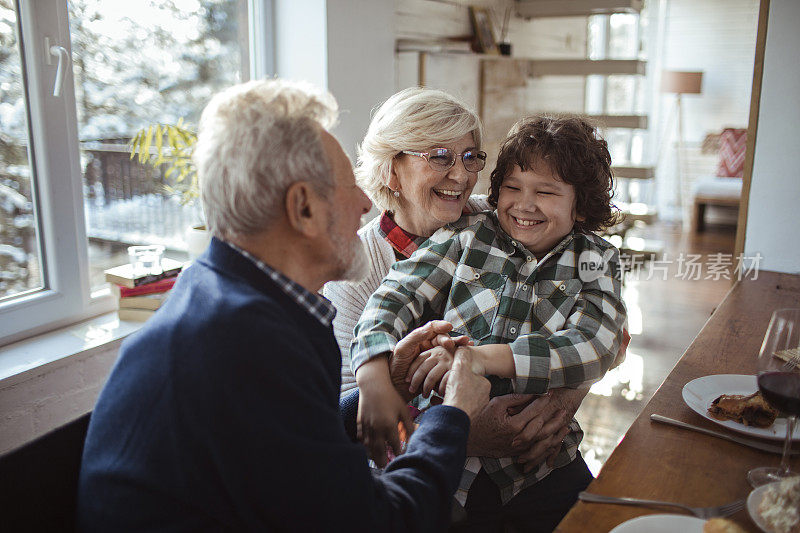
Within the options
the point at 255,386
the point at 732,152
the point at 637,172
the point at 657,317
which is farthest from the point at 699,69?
the point at 255,386

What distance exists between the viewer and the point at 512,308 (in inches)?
61.2

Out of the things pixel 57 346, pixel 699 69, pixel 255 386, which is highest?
pixel 699 69

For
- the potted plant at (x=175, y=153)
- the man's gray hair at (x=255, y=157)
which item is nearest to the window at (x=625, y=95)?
the potted plant at (x=175, y=153)

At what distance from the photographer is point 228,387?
0.86 m

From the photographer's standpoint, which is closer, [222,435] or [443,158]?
[222,435]

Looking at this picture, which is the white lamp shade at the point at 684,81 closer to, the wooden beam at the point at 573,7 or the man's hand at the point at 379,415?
the wooden beam at the point at 573,7

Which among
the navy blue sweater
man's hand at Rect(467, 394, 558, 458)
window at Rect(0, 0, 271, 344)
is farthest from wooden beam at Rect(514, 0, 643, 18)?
the navy blue sweater

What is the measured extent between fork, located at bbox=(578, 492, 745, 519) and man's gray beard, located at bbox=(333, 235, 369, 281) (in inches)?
20.3

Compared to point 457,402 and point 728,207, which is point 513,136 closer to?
point 457,402

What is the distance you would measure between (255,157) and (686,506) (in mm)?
817

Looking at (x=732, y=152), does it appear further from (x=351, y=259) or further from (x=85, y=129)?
(x=351, y=259)

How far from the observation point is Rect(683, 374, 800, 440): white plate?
4.02 ft

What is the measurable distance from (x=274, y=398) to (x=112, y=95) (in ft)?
6.29

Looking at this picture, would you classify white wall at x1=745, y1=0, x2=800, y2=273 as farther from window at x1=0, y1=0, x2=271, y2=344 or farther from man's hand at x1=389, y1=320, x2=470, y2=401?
window at x1=0, y1=0, x2=271, y2=344
